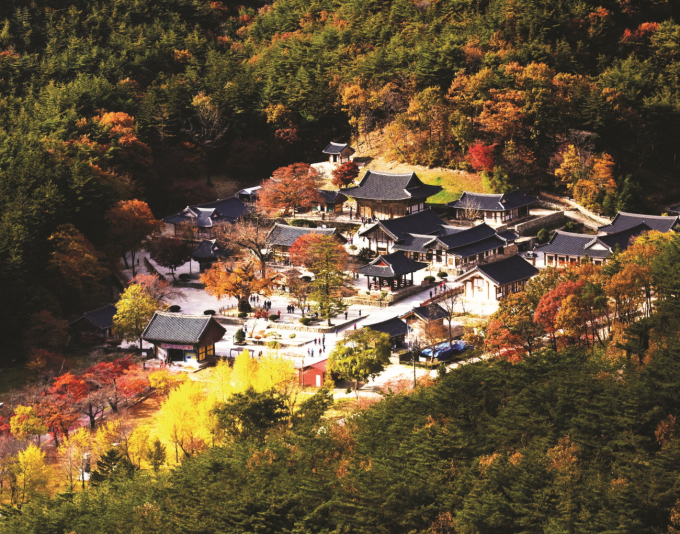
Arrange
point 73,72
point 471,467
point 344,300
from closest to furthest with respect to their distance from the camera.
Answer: point 471,467 → point 344,300 → point 73,72

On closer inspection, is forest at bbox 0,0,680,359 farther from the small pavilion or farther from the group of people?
the group of people

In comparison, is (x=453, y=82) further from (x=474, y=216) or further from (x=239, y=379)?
(x=239, y=379)

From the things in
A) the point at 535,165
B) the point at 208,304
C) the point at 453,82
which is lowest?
the point at 208,304

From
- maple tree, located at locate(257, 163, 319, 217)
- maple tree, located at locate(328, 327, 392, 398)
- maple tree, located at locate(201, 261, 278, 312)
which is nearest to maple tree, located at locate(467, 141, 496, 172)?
maple tree, located at locate(257, 163, 319, 217)

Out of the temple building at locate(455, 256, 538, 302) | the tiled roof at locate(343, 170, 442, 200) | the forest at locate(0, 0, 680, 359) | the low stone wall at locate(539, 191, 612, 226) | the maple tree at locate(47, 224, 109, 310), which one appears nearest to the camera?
the temple building at locate(455, 256, 538, 302)

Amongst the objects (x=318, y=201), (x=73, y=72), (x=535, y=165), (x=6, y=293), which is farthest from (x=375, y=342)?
(x=73, y=72)

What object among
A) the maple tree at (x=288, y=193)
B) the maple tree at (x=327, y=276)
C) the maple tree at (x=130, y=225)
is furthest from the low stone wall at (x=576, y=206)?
the maple tree at (x=130, y=225)
